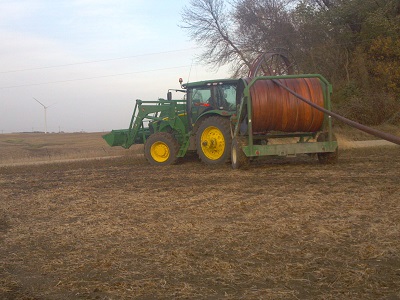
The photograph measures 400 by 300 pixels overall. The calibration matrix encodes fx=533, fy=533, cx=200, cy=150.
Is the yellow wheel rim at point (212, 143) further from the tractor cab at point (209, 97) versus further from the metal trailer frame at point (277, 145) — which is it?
the metal trailer frame at point (277, 145)

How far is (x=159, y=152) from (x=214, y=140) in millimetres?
2423

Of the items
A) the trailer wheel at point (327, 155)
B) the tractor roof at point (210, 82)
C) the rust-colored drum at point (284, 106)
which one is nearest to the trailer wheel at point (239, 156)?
the rust-colored drum at point (284, 106)

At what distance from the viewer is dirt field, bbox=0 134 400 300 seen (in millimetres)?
4340

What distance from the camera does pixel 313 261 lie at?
4.82 meters

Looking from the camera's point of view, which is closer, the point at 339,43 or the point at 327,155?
the point at 327,155

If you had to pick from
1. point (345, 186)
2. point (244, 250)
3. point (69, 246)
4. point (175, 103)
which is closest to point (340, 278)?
point (244, 250)

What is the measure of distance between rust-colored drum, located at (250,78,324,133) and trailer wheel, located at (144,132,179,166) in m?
3.59

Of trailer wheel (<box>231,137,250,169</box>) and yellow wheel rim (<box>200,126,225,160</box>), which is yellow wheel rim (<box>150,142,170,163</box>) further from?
trailer wheel (<box>231,137,250,169</box>)

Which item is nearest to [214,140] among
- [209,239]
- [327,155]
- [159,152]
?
[159,152]

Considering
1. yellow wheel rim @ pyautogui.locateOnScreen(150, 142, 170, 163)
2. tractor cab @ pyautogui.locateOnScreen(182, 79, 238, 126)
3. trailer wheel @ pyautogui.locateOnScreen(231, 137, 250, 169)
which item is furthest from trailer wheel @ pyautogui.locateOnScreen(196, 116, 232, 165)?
yellow wheel rim @ pyautogui.locateOnScreen(150, 142, 170, 163)

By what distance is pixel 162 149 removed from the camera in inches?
601

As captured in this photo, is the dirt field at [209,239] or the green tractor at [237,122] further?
the green tractor at [237,122]

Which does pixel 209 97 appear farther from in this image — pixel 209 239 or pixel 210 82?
pixel 209 239

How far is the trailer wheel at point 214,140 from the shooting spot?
13.2m
